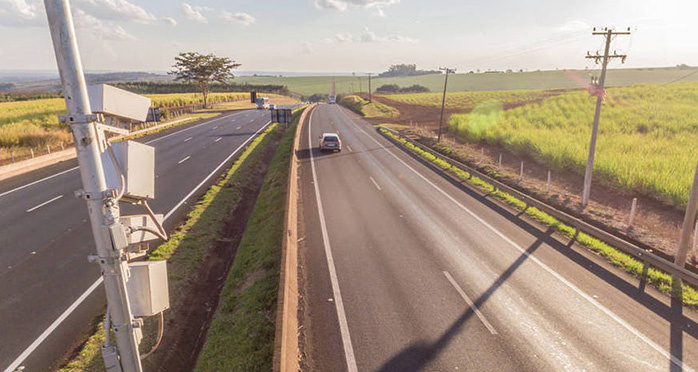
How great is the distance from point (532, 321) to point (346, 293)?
15.1 feet

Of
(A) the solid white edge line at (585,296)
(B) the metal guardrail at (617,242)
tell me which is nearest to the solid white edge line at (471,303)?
(A) the solid white edge line at (585,296)

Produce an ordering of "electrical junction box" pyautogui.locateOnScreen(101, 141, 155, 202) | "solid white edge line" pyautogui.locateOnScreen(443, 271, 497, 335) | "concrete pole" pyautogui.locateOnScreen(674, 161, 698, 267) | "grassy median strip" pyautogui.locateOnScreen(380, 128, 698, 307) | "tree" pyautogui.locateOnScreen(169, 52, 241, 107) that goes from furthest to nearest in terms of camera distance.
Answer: "tree" pyautogui.locateOnScreen(169, 52, 241, 107) < "concrete pole" pyautogui.locateOnScreen(674, 161, 698, 267) < "grassy median strip" pyautogui.locateOnScreen(380, 128, 698, 307) < "solid white edge line" pyautogui.locateOnScreen(443, 271, 497, 335) < "electrical junction box" pyautogui.locateOnScreen(101, 141, 155, 202)

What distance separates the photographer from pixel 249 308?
9453 mm

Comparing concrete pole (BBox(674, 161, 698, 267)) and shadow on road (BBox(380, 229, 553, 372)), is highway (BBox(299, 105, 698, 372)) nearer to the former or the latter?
shadow on road (BBox(380, 229, 553, 372))

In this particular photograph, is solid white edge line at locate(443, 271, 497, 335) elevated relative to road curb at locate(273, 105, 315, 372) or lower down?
lower down

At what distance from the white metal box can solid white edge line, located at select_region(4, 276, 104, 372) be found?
7.56 m

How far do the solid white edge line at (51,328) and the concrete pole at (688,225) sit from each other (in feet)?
55.8

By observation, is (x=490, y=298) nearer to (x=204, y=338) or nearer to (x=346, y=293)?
(x=346, y=293)

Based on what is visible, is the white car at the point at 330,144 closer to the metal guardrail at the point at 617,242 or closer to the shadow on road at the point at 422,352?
the metal guardrail at the point at 617,242

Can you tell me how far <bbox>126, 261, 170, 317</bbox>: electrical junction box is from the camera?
3.55 meters

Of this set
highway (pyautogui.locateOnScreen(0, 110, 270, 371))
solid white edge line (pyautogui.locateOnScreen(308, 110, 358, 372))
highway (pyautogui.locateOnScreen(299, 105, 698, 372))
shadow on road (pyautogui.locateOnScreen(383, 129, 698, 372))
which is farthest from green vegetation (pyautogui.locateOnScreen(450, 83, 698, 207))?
highway (pyautogui.locateOnScreen(0, 110, 270, 371))

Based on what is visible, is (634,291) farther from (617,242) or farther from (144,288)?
(144,288)

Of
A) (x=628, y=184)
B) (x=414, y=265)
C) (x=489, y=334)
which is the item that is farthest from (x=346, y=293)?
(x=628, y=184)

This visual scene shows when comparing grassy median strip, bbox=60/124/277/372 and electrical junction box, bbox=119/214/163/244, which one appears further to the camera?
grassy median strip, bbox=60/124/277/372
